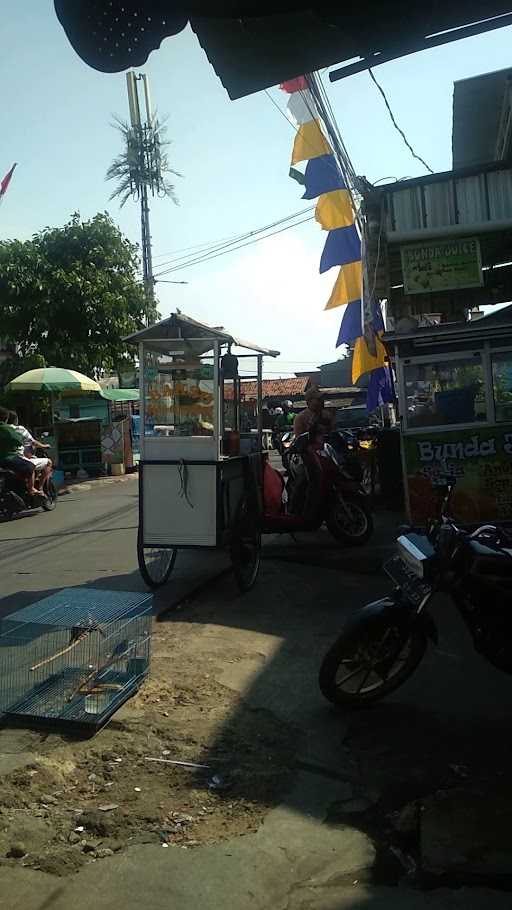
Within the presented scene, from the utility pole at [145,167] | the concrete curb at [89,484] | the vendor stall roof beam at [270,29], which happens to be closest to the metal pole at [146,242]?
the utility pole at [145,167]

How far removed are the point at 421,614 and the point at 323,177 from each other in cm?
828

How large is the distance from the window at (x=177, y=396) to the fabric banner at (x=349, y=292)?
5.38 metres

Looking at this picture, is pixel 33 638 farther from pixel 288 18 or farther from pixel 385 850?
pixel 288 18

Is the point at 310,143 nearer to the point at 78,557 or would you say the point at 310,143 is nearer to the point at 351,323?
the point at 351,323

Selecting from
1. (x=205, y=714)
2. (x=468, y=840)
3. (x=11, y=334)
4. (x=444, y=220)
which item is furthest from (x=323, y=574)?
(x=11, y=334)

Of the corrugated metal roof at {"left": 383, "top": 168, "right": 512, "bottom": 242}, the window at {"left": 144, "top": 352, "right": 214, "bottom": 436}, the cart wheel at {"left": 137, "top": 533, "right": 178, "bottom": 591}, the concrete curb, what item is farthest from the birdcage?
the concrete curb

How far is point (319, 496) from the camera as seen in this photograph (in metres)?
8.23

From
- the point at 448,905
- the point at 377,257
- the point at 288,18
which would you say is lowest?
the point at 448,905

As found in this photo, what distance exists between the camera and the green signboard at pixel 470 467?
836cm

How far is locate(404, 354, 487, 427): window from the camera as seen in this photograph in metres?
8.44

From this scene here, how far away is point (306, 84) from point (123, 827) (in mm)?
8161

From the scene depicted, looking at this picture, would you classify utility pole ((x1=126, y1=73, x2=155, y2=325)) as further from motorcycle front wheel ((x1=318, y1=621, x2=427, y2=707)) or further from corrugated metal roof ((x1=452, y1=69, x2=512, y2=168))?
motorcycle front wheel ((x1=318, y1=621, x2=427, y2=707))

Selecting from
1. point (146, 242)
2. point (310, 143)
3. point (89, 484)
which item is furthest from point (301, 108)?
point (146, 242)

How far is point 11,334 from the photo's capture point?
64.4 ft
